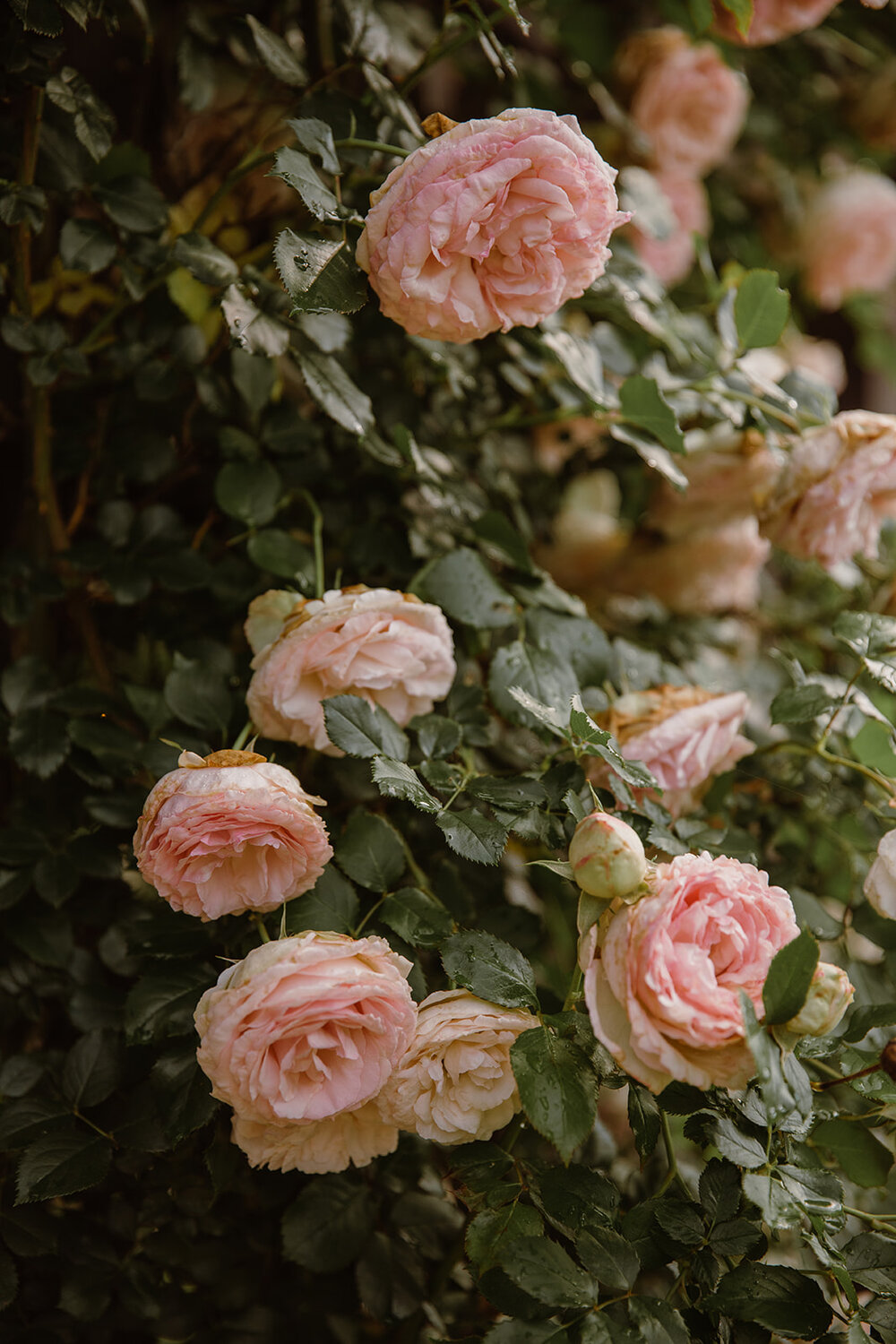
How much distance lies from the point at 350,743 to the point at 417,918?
121 mm

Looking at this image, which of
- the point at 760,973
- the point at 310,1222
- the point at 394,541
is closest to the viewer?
the point at 760,973

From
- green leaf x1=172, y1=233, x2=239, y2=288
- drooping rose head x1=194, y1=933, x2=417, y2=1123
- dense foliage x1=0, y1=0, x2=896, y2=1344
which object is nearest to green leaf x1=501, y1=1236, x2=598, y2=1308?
dense foliage x1=0, y1=0, x2=896, y2=1344

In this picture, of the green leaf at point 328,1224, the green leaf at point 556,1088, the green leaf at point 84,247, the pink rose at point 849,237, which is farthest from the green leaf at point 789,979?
the pink rose at point 849,237

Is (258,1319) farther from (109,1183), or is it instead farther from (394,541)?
(394,541)

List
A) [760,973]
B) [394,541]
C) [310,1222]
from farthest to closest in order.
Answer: [394,541] → [310,1222] → [760,973]

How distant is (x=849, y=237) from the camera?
4.42 ft

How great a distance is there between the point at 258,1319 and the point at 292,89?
1.03 metres

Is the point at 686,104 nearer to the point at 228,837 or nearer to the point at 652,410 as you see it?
the point at 652,410

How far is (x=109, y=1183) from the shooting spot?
2.27ft

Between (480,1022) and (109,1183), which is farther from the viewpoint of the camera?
(109,1183)

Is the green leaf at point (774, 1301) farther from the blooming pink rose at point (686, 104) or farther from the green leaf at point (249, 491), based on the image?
the blooming pink rose at point (686, 104)

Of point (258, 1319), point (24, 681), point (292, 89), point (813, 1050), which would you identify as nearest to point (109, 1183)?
point (258, 1319)

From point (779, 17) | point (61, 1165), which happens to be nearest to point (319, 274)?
point (61, 1165)

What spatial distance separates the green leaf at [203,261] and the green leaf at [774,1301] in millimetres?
692
